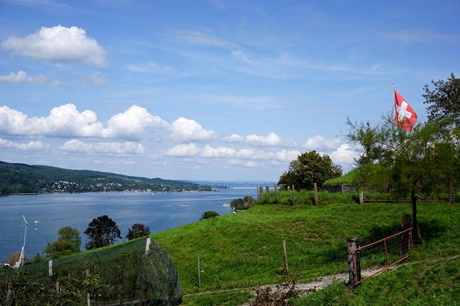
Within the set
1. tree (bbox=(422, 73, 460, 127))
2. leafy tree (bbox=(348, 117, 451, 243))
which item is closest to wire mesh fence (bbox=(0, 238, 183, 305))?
leafy tree (bbox=(348, 117, 451, 243))

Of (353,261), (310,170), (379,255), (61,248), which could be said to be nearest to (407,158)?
(379,255)

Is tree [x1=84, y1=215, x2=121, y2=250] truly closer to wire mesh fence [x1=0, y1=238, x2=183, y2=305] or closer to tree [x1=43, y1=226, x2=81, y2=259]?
tree [x1=43, y1=226, x2=81, y2=259]

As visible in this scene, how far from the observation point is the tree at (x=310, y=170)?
230 ft

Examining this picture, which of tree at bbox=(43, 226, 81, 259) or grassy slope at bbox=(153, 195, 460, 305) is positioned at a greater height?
grassy slope at bbox=(153, 195, 460, 305)

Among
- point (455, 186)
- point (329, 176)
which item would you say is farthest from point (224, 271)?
point (329, 176)

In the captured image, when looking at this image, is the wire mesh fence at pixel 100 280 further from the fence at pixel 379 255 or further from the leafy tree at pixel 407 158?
the leafy tree at pixel 407 158

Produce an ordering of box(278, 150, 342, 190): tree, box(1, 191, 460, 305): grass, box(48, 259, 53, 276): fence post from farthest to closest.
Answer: box(278, 150, 342, 190): tree, box(48, 259, 53, 276): fence post, box(1, 191, 460, 305): grass

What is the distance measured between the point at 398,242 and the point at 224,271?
1074 cm

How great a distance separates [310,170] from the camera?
70.2 m

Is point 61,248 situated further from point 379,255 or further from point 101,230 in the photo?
point 379,255

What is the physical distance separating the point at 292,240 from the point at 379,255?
9042 millimetres

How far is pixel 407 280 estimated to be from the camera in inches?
536

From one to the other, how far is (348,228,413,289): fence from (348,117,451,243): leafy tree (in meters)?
1.26

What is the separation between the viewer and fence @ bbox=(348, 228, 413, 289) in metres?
14.2
